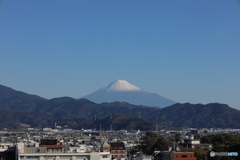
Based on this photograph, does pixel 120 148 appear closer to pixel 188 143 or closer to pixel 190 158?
pixel 188 143

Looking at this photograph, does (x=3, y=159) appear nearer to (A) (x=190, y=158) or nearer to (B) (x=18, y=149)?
(B) (x=18, y=149)

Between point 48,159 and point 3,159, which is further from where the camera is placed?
point 3,159

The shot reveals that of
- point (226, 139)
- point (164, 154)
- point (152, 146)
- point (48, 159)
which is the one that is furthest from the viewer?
point (226, 139)

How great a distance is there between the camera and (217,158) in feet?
129

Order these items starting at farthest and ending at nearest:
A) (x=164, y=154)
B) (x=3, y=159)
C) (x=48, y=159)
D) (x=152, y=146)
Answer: (x=152, y=146) < (x=164, y=154) < (x=3, y=159) < (x=48, y=159)

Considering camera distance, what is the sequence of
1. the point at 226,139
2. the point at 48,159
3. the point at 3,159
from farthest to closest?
the point at 226,139
the point at 3,159
the point at 48,159

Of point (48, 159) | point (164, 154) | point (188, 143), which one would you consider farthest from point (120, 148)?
point (48, 159)

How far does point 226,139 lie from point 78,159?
32.3 meters

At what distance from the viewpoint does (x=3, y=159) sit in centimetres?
3884

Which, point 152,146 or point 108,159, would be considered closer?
point 108,159

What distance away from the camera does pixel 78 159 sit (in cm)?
3516

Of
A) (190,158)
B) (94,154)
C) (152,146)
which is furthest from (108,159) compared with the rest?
(152,146)

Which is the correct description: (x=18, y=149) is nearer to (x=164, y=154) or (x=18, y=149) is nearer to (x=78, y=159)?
(x=78, y=159)

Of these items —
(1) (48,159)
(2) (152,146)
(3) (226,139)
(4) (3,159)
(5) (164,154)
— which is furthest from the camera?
(3) (226,139)
